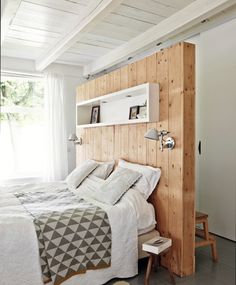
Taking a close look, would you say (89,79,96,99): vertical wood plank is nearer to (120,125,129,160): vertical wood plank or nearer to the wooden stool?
(120,125,129,160): vertical wood plank

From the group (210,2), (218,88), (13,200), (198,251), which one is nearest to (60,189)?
(13,200)

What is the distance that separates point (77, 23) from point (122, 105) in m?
1.09

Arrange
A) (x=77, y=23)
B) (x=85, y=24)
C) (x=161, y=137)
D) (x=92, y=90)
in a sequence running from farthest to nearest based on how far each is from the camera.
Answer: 1. (x=92, y=90)
2. (x=77, y=23)
3. (x=85, y=24)
4. (x=161, y=137)

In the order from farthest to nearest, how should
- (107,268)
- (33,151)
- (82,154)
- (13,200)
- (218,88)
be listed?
(33,151) < (82,154) < (218,88) < (13,200) < (107,268)

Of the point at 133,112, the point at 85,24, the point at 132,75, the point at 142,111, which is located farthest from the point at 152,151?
the point at 85,24

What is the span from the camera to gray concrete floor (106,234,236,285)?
2.12m

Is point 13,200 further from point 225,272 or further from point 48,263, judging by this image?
point 225,272

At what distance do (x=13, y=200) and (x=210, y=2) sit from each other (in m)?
2.46

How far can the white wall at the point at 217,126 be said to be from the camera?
275cm

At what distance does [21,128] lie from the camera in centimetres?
444

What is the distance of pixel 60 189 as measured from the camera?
311 cm

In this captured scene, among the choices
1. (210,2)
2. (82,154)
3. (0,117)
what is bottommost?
(82,154)

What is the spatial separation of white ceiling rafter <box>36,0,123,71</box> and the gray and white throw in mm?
1648

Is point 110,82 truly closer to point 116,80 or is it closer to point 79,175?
point 116,80
